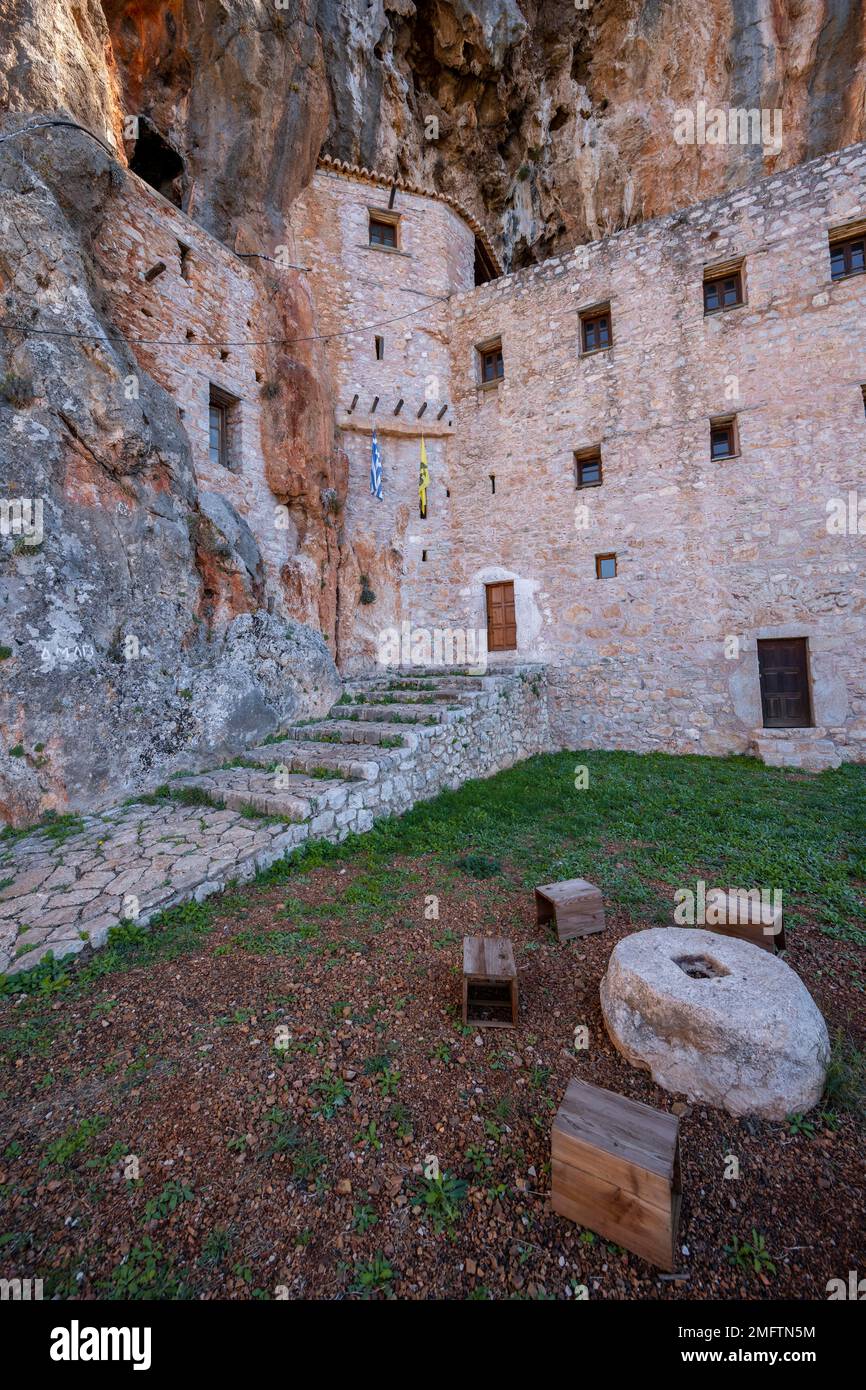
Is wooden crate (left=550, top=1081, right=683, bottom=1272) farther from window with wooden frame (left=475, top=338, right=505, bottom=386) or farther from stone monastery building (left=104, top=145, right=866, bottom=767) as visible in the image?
window with wooden frame (left=475, top=338, right=505, bottom=386)

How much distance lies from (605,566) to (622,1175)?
11945 mm

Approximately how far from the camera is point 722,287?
1146cm

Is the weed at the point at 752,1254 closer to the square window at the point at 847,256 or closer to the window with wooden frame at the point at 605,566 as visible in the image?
the window with wooden frame at the point at 605,566

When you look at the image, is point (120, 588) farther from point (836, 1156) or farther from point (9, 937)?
point (836, 1156)

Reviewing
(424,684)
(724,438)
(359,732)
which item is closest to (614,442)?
(724,438)

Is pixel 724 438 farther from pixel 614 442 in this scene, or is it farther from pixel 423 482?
pixel 423 482

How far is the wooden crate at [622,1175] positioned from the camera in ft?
6.75

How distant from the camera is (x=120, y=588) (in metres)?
7.09

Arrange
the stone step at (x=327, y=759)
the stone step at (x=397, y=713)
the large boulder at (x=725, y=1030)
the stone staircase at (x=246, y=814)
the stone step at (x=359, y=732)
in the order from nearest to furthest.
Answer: the large boulder at (x=725, y=1030)
the stone staircase at (x=246, y=814)
the stone step at (x=327, y=759)
the stone step at (x=359, y=732)
the stone step at (x=397, y=713)

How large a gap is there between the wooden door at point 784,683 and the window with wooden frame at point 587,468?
5.32m

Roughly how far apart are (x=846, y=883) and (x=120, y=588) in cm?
900

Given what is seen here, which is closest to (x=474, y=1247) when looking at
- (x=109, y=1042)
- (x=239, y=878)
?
(x=109, y=1042)

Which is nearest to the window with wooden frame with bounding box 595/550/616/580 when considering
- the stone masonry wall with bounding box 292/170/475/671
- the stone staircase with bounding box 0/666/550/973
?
the stone masonry wall with bounding box 292/170/475/671

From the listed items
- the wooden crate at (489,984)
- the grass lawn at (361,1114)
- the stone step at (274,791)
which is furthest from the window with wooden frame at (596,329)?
the wooden crate at (489,984)
